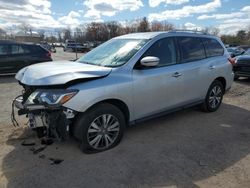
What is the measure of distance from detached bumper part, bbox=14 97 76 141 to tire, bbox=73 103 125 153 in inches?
7.2

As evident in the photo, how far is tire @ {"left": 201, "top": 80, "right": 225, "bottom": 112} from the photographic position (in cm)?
624

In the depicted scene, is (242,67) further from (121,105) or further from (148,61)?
(121,105)

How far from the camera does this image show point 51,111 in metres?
3.82

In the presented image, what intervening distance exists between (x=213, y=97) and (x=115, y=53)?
286 centimetres

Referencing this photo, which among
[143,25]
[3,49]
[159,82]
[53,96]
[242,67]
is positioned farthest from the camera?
[143,25]

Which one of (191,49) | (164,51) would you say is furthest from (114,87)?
(191,49)

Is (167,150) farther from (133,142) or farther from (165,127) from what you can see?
(165,127)

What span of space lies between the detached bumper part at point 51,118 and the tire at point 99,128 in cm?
18

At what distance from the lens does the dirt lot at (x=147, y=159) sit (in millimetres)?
3463

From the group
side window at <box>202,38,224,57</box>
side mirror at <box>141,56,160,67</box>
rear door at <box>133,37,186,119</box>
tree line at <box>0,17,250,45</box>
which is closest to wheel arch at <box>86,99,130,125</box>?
rear door at <box>133,37,186,119</box>

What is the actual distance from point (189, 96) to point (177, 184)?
2.53 meters

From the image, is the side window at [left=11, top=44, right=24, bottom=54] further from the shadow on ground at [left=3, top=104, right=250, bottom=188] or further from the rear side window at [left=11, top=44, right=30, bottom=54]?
the shadow on ground at [left=3, top=104, right=250, bottom=188]

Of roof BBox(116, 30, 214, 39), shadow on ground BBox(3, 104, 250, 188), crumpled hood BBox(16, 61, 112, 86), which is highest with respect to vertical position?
roof BBox(116, 30, 214, 39)

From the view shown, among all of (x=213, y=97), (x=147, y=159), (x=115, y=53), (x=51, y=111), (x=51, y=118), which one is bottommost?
(x=147, y=159)
